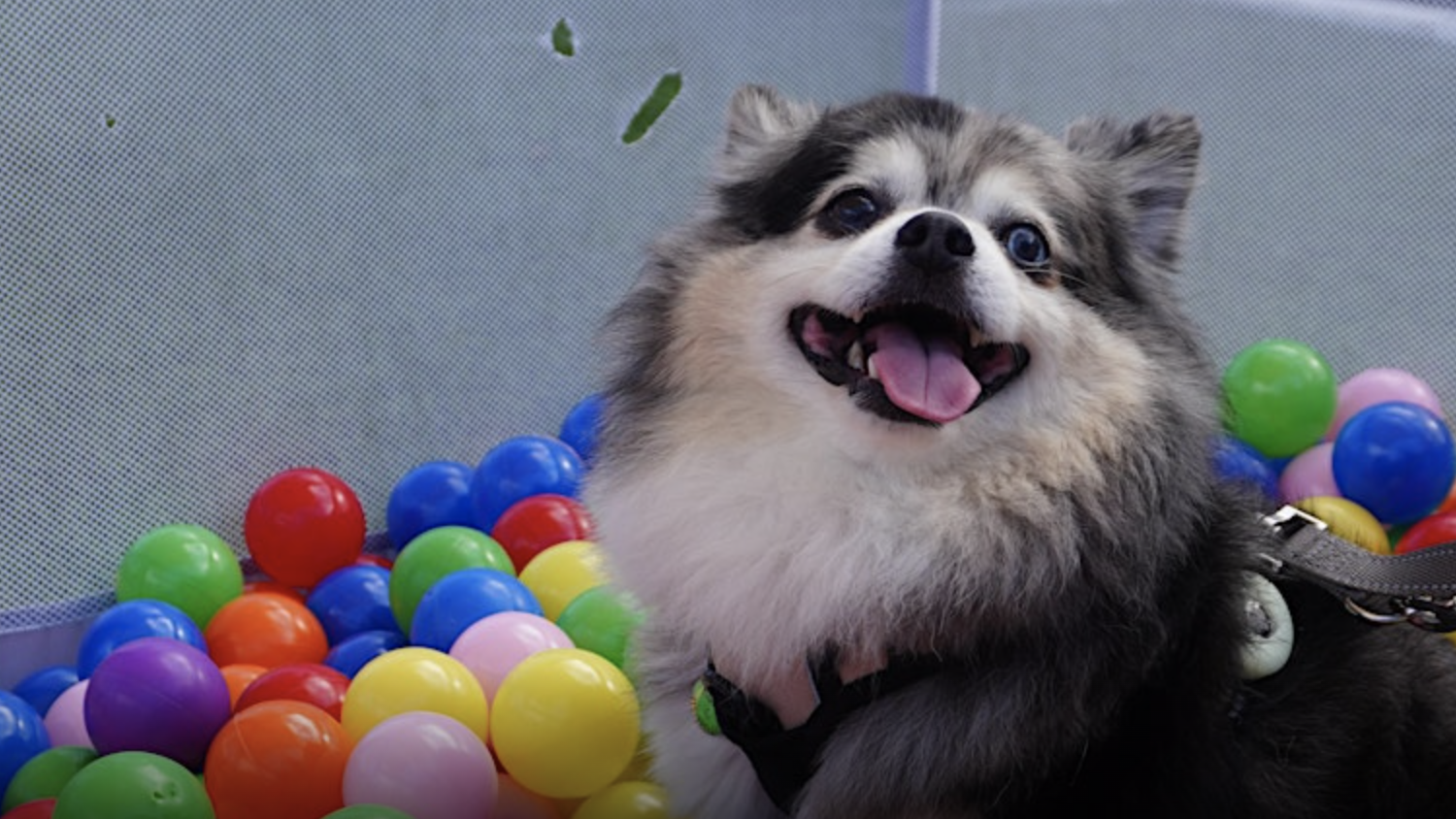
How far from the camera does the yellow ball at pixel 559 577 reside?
3.52m

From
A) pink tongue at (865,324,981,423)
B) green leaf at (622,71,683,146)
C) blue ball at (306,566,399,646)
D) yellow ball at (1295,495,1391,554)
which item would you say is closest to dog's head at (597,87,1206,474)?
pink tongue at (865,324,981,423)

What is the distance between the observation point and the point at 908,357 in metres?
2.15

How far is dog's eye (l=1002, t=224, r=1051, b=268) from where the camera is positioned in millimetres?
2281

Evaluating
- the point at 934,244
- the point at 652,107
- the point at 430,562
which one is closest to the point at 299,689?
the point at 430,562

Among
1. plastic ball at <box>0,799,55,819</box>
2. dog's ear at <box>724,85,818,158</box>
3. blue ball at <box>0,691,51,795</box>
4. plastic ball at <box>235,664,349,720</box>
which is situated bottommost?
blue ball at <box>0,691,51,795</box>

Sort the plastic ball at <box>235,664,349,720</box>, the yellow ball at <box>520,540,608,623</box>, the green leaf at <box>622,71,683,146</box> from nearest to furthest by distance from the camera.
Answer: the plastic ball at <box>235,664,349,720</box>, the yellow ball at <box>520,540,608,623</box>, the green leaf at <box>622,71,683,146</box>

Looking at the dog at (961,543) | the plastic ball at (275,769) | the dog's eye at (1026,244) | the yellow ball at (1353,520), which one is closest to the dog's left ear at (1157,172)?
the dog at (961,543)

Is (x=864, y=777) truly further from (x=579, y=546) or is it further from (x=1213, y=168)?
(x=1213, y=168)

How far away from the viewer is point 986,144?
2.33 meters

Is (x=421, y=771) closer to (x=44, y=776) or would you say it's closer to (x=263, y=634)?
(x=44, y=776)

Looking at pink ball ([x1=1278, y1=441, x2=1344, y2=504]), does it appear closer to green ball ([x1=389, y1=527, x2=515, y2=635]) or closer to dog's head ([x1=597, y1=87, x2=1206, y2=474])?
dog's head ([x1=597, y1=87, x2=1206, y2=474])

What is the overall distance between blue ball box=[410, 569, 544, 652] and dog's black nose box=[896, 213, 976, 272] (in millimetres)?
1585

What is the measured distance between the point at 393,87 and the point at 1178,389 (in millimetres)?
2396

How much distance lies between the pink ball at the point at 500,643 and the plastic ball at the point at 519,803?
0.26m
